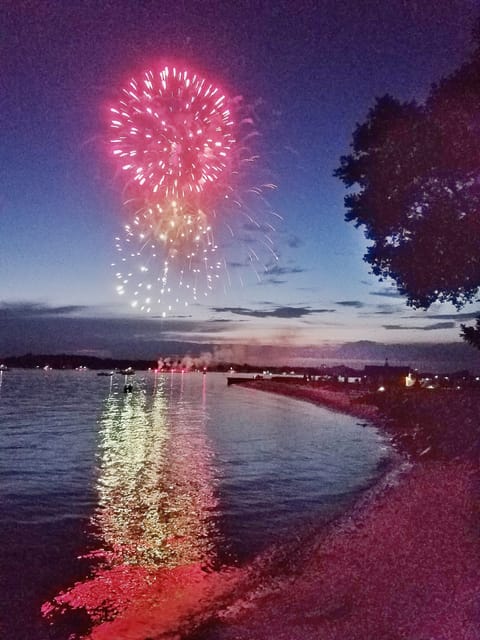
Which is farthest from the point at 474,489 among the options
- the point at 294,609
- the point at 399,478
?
the point at 294,609

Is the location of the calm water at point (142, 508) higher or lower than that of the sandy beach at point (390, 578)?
lower

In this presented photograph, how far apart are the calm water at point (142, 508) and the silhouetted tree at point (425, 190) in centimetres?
862

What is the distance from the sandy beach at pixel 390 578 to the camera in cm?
838

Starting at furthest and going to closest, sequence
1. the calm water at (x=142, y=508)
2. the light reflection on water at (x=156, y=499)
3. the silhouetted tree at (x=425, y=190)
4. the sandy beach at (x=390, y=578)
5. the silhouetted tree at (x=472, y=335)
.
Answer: the silhouetted tree at (x=472, y=335)
the silhouetted tree at (x=425, y=190)
the light reflection on water at (x=156, y=499)
the calm water at (x=142, y=508)
the sandy beach at (x=390, y=578)

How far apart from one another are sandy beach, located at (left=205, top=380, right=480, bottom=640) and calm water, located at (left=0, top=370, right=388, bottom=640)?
1.76 metres

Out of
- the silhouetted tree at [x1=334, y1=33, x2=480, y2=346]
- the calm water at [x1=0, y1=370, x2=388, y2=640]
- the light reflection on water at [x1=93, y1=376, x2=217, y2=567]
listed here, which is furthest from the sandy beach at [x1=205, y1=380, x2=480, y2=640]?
the silhouetted tree at [x1=334, y1=33, x2=480, y2=346]

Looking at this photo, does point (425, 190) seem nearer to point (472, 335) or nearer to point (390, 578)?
point (472, 335)

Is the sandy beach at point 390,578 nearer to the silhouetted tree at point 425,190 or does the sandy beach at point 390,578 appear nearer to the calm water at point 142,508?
the calm water at point 142,508

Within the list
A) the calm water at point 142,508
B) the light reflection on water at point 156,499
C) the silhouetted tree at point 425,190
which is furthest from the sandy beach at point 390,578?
the silhouetted tree at point 425,190

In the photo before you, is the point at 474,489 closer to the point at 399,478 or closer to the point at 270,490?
the point at 399,478

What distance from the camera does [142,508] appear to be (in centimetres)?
1877

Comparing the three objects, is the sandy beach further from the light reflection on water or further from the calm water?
the light reflection on water

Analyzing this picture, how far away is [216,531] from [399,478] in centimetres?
899

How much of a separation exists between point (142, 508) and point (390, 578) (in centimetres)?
1002
